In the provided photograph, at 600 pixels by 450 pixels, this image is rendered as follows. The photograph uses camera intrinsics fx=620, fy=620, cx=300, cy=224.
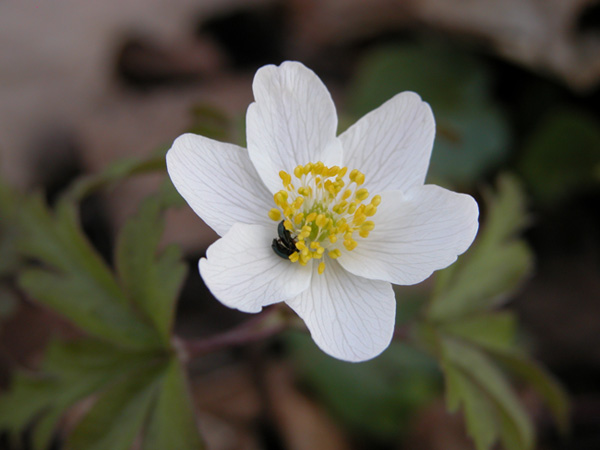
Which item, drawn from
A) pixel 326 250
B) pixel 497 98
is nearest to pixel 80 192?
pixel 326 250

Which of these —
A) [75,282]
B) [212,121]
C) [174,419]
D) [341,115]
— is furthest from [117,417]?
[341,115]

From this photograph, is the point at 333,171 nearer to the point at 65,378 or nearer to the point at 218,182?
the point at 218,182

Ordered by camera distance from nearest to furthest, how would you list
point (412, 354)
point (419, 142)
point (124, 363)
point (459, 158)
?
point (419, 142) → point (124, 363) → point (412, 354) → point (459, 158)

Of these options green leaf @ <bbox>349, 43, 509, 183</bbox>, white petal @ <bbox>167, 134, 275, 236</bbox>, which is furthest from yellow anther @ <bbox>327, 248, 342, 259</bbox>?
green leaf @ <bbox>349, 43, 509, 183</bbox>

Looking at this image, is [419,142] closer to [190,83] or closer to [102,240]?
[102,240]

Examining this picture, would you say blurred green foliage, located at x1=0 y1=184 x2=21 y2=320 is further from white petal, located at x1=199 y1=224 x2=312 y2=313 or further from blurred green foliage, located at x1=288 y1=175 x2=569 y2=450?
blurred green foliage, located at x1=288 y1=175 x2=569 y2=450
